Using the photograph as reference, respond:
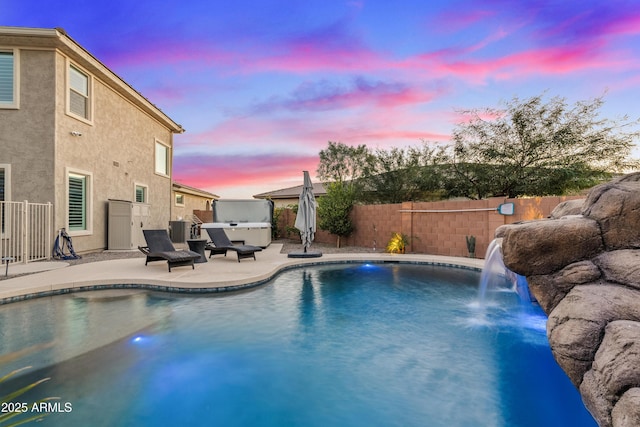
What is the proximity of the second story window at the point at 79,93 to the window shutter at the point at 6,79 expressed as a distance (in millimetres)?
1361

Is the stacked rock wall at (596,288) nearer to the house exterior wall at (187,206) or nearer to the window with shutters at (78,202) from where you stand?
the window with shutters at (78,202)

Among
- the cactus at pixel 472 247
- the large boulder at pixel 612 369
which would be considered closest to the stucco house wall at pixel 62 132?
the large boulder at pixel 612 369

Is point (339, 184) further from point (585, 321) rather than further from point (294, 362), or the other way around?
point (585, 321)

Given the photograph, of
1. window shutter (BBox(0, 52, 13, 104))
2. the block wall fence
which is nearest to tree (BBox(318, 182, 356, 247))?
the block wall fence

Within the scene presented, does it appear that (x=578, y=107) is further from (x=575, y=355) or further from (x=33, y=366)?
(x=33, y=366)

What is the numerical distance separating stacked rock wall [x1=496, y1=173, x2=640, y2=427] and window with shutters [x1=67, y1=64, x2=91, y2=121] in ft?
41.0

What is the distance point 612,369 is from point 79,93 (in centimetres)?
1374

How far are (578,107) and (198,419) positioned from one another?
606 inches

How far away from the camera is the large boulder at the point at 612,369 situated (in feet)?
6.48

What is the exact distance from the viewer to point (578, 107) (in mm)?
12094

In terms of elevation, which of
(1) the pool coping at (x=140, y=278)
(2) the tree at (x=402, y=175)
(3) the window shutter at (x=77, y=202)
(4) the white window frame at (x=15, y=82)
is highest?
(4) the white window frame at (x=15, y=82)

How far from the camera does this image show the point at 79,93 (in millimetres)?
10445

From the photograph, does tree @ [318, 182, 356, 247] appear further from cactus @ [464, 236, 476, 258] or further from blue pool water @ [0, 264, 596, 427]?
blue pool water @ [0, 264, 596, 427]

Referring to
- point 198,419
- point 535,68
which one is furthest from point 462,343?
point 535,68
